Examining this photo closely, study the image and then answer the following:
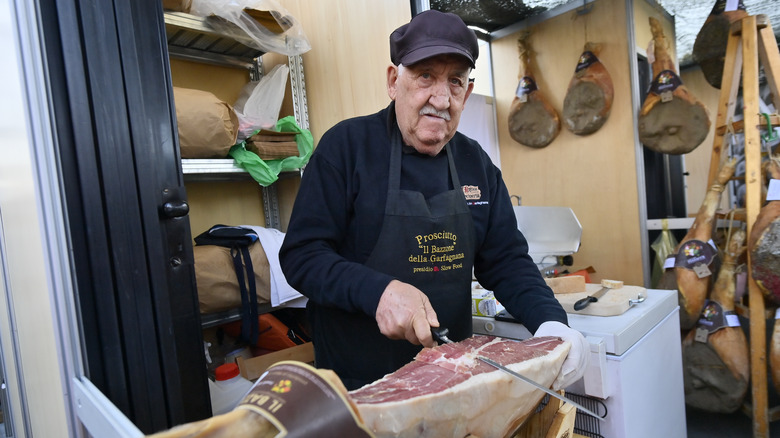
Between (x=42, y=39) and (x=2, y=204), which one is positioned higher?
(x=42, y=39)

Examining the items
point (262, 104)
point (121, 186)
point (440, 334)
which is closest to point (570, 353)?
point (440, 334)

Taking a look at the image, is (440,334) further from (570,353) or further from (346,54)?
(346,54)

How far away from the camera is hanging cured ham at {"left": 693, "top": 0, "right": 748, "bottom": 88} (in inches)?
112

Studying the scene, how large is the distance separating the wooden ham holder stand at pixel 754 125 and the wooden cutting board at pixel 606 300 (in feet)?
3.76

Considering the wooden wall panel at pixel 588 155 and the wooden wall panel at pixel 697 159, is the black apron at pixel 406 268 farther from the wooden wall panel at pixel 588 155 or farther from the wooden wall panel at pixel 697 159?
the wooden wall panel at pixel 697 159

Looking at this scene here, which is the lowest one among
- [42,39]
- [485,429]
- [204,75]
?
[485,429]

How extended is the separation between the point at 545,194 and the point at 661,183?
0.90 metres

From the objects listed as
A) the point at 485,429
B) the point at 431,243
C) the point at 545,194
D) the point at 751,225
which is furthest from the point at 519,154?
the point at 485,429

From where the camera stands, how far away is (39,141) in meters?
0.72

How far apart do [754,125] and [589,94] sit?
1255 millimetres

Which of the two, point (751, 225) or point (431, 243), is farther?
point (751, 225)

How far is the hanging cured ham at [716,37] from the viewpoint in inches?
112

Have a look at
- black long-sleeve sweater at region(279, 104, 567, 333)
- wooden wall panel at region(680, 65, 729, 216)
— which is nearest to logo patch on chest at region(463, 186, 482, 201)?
black long-sleeve sweater at region(279, 104, 567, 333)

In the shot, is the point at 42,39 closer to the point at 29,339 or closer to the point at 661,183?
the point at 29,339
